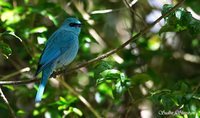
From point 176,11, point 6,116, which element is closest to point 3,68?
point 6,116

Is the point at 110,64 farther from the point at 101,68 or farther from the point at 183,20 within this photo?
the point at 183,20

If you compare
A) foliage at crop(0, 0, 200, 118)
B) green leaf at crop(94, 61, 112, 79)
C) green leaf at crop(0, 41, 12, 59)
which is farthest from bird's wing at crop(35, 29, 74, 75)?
green leaf at crop(94, 61, 112, 79)

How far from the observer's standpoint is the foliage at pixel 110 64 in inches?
133

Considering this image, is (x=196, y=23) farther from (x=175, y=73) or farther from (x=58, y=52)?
(x=175, y=73)

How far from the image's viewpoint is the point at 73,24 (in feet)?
15.3

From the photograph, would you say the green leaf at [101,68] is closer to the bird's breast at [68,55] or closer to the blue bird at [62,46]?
the blue bird at [62,46]

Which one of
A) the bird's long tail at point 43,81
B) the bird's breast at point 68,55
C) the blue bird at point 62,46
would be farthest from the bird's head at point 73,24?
the bird's long tail at point 43,81

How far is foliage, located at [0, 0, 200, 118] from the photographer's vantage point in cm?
338

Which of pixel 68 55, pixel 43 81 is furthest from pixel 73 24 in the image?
pixel 43 81

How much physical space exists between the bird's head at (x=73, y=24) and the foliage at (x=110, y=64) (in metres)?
0.08

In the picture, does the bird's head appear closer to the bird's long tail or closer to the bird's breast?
the bird's breast

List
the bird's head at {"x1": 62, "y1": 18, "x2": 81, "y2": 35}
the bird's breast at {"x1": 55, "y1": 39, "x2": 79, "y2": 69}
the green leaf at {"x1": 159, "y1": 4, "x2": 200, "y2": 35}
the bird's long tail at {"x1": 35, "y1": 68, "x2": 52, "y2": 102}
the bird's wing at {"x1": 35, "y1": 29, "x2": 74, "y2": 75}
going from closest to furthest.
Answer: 1. the green leaf at {"x1": 159, "y1": 4, "x2": 200, "y2": 35}
2. the bird's long tail at {"x1": 35, "y1": 68, "x2": 52, "y2": 102}
3. the bird's wing at {"x1": 35, "y1": 29, "x2": 74, "y2": 75}
4. the bird's breast at {"x1": 55, "y1": 39, "x2": 79, "y2": 69}
5. the bird's head at {"x1": 62, "y1": 18, "x2": 81, "y2": 35}

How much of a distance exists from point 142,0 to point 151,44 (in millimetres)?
622

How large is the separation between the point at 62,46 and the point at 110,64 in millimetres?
1219
